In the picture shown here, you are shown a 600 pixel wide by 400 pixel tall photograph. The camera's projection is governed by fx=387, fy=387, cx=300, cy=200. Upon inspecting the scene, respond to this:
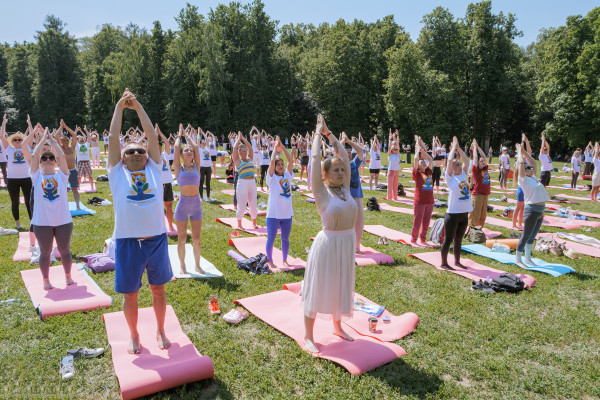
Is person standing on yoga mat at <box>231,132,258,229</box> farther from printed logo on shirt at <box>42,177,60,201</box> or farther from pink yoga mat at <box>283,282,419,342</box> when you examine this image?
pink yoga mat at <box>283,282,419,342</box>

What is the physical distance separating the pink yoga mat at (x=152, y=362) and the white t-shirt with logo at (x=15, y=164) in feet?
19.4

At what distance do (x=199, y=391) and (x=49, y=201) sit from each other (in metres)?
3.81

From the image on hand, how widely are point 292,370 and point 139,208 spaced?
2.36 m

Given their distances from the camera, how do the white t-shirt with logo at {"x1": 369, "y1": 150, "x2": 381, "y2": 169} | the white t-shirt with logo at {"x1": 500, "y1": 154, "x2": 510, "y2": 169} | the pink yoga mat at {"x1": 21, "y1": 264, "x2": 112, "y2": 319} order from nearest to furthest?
1. the pink yoga mat at {"x1": 21, "y1": 264, "x2": 112, "y2": 319}
2. the white t-shirt with logo at {"x1": 369, "y1": 150, "x2": 381, "y2": 169}
3. the white t-shirt with logo at {"x1": 500, "y1": 154, "x2": 510, "y2": 169}

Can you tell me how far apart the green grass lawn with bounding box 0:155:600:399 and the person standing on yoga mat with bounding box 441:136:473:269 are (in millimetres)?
720

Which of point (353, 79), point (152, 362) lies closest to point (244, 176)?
point (152, 362)

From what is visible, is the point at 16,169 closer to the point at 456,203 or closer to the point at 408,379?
the point at 408,379

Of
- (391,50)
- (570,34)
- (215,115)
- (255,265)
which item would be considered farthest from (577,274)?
(215,115)

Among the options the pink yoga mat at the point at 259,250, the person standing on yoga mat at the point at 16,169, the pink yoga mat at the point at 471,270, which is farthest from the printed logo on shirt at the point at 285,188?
the person standing on yoga mat at the point at 16,169

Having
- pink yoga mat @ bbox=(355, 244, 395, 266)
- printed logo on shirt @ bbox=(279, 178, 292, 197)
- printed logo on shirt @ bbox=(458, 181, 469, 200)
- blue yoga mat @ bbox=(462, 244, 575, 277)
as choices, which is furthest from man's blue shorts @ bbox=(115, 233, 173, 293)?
blue yoga mat @ bbox=(462, 244, 575, 277)

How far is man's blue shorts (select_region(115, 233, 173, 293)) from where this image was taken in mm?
3893

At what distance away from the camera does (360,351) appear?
4430mm

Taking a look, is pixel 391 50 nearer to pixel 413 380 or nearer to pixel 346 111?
pixel 346 111

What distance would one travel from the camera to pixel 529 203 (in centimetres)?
747
